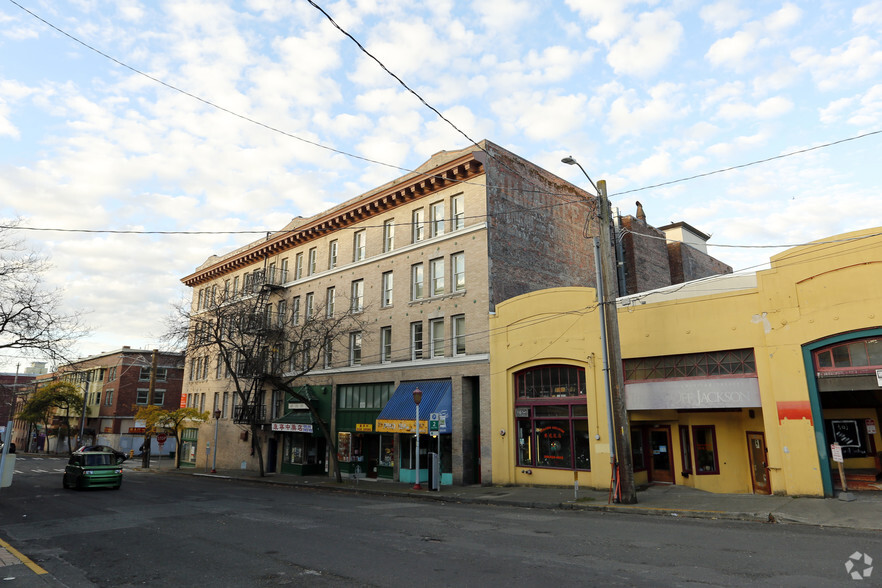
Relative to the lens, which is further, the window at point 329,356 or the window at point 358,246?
the window at point 358,246

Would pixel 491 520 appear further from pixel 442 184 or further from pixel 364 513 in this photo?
pixel 442 184

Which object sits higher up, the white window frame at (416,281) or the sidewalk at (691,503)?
the white window frame at (416,281)

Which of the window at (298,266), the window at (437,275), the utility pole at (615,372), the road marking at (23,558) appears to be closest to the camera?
the road marking at (23,558)

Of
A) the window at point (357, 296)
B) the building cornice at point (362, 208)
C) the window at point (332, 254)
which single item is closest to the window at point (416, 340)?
the window at point (357, 296)

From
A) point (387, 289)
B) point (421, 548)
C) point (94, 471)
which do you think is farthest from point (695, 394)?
point (94, 471)

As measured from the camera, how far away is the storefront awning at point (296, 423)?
1248 inches

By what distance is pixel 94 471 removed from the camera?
23766 mm

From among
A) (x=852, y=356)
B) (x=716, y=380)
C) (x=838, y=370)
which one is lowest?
(x=716, y=380)

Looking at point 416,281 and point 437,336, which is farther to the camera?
point 416,281

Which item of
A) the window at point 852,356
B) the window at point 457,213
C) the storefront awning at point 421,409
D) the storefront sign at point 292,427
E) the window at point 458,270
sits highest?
the window at point 457,213

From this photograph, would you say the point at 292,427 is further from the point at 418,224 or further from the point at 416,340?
the point at 418,224

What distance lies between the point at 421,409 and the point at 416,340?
396 cm

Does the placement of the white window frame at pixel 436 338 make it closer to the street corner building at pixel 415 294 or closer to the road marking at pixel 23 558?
the street corner building at pixel 415 294

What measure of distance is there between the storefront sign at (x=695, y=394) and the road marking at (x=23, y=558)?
17310mm
